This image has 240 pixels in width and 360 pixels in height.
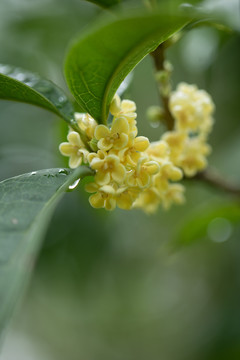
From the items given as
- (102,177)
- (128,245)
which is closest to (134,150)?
(102,177)

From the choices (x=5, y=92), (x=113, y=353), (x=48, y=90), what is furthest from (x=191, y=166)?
(x=113, y=353)

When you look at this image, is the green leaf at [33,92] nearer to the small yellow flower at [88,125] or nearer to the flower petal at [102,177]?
the small yellow flower at [88,125]

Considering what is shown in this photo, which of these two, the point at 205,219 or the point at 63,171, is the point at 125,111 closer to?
the point at 63,171

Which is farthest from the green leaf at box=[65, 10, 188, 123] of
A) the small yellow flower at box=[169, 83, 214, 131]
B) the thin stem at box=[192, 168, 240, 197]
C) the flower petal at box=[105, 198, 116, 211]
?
the thin stem at box=[192, 168, 240, 197]

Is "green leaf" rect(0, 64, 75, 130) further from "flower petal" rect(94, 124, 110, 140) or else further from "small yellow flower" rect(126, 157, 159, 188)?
"small yellow flower" rect(126, 157, 159, 188)

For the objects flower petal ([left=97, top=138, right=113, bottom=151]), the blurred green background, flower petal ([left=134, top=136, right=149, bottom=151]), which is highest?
flower petal ([left=97, top=138, right=113, bottom=151])

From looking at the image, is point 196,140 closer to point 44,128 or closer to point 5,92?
point 5,92
